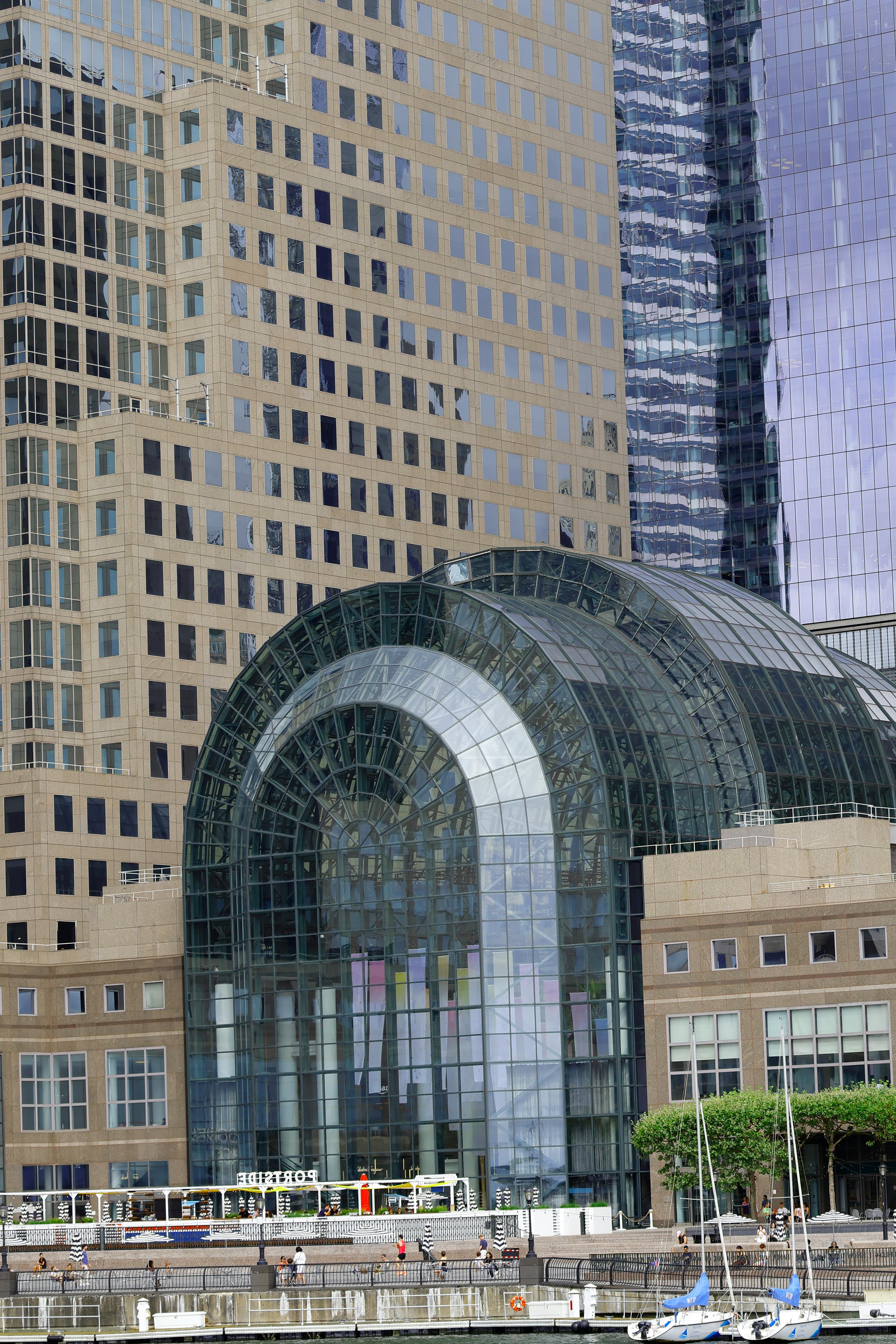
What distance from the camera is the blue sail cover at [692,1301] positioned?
3250 inches

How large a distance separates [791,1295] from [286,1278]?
67.1 ft

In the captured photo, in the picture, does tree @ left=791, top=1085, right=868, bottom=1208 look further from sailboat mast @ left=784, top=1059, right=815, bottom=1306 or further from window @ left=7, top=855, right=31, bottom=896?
window @ left=7, top=855, right=31, bottom=896

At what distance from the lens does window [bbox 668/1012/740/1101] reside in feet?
387

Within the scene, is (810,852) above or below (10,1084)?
above

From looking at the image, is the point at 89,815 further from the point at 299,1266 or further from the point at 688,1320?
the point at 688,1320

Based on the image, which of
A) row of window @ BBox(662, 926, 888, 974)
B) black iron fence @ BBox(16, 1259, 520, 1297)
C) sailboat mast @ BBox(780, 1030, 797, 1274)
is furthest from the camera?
row of window @ BBox(662, 926, 888, 974)

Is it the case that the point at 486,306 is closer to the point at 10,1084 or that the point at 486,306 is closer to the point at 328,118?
the point at 328,118

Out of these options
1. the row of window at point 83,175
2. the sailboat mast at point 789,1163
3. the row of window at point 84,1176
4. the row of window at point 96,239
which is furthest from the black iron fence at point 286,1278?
the row of window at point 83,175

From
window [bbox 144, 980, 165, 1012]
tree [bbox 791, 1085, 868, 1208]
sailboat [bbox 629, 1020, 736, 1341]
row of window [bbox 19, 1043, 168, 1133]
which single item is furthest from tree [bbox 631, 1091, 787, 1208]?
window [bbox 144, 980, 165, 1012]

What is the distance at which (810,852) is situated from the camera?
121 meters

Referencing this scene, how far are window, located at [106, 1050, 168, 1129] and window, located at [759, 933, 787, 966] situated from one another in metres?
35.4

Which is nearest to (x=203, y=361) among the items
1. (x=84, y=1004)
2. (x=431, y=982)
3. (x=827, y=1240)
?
(x=84, y=1004)

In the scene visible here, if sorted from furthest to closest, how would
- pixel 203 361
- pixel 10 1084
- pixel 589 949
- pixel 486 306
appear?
pixel 486 306, pixel 203 361, pixel 10 1084, pixel 589 949

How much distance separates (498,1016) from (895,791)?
3065cm
